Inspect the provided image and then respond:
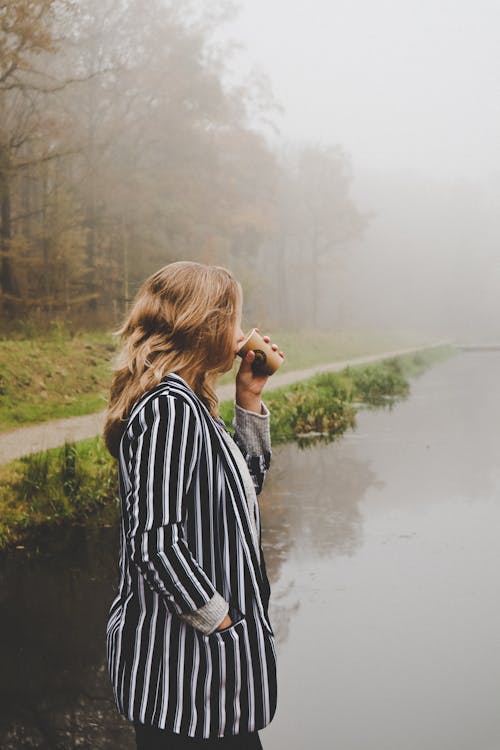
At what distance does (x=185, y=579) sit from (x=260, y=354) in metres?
0.77

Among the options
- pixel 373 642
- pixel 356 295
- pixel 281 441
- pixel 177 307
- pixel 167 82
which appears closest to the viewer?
pixel 177 307

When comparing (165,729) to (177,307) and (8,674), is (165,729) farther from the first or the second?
(8,674)

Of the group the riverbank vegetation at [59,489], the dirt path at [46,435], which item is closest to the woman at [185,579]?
the riverbank vegetation at [59,489]

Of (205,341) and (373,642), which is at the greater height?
(205,341)

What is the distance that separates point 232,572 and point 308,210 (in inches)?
1898

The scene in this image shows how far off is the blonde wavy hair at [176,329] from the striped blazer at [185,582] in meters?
0.11

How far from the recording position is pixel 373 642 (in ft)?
14.4

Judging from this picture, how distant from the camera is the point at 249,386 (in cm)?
248

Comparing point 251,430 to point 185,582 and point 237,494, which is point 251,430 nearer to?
point 237,494

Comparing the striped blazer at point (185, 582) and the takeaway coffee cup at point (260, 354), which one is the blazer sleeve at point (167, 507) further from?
the takeaway coffee cup at point (260, 354)

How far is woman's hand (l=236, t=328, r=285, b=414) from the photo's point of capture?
245 centimetres

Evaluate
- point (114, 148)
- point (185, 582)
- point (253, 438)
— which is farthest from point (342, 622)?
point (114, 148)

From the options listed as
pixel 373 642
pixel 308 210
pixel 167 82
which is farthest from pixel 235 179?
pixel 373 642

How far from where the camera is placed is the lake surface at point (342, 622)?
3.47m
